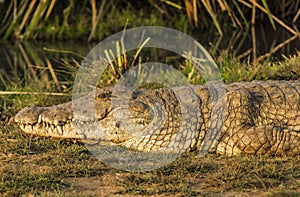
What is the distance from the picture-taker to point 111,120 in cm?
490

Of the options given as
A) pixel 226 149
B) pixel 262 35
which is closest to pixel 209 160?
pixel 226 149

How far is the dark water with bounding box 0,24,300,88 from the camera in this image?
402 inches

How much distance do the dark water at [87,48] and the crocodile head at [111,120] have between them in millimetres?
4211

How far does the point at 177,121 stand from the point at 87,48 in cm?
759

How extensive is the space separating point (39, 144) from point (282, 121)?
2.05 metres

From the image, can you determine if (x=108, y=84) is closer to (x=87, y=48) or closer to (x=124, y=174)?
(x=124, y=174)

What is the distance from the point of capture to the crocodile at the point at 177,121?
4.86 m

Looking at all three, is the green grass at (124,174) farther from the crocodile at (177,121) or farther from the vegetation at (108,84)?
the crocodile at (177,121)

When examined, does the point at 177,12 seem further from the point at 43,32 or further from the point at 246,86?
the point at 246,86

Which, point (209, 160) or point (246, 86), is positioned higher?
point (246, 86)

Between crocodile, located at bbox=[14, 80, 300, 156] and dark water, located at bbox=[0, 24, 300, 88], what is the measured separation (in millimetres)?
4266

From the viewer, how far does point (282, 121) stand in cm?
516

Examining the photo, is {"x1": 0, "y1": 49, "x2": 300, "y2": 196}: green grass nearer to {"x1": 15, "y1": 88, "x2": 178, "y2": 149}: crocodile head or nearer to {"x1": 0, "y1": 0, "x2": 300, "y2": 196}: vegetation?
{"x1": 0, "y1": 0, "x2": 300, "y2": 196}: vegetation

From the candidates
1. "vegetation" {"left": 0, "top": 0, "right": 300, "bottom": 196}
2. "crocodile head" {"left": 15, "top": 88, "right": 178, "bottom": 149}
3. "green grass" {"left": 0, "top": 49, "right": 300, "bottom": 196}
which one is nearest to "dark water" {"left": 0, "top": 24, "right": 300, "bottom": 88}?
"vegetation" {"left": 0, "top": 0, "right": 300, "bottom": 196}
